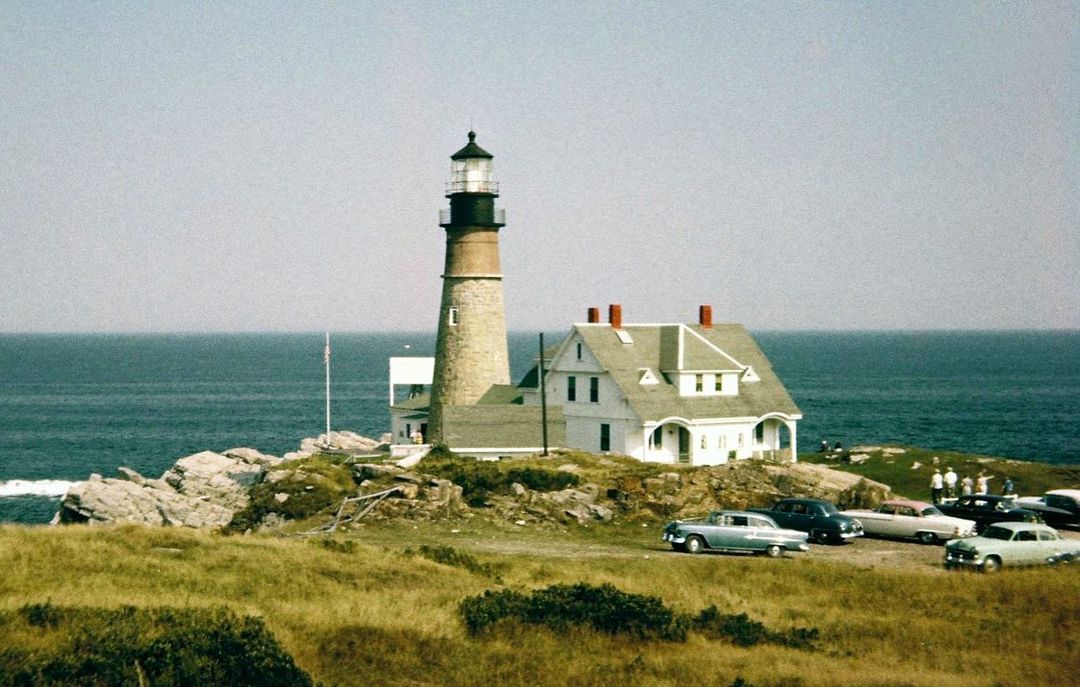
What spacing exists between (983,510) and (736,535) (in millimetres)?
10300

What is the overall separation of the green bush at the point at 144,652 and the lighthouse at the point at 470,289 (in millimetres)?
36794

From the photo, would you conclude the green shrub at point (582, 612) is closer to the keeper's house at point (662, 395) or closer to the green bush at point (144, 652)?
the green bush at point (144, 652)

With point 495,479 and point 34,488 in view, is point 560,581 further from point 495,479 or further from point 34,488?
point 34,488

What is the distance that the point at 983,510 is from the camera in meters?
41.0

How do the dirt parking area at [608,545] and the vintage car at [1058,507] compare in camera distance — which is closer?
the dirt parking area at [608,545]

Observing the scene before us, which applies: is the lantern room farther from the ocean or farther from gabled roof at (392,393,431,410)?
the ocean

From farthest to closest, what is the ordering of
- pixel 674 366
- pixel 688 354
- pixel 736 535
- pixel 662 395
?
pixel 688 354 < pixel 674 366 < pixel 662 395 < pixel 736 535

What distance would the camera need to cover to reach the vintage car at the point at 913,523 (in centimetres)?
3794

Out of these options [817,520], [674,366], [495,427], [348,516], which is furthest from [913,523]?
[495,427]

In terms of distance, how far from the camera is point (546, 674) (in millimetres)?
22188

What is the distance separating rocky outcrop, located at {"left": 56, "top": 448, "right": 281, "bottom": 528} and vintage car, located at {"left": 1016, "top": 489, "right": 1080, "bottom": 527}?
31511 millimetres

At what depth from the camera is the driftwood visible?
40.8 meters

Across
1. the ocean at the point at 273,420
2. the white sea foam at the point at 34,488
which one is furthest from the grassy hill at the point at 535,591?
the white sea foam at the point at 34,488

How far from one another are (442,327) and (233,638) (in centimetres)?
3945
